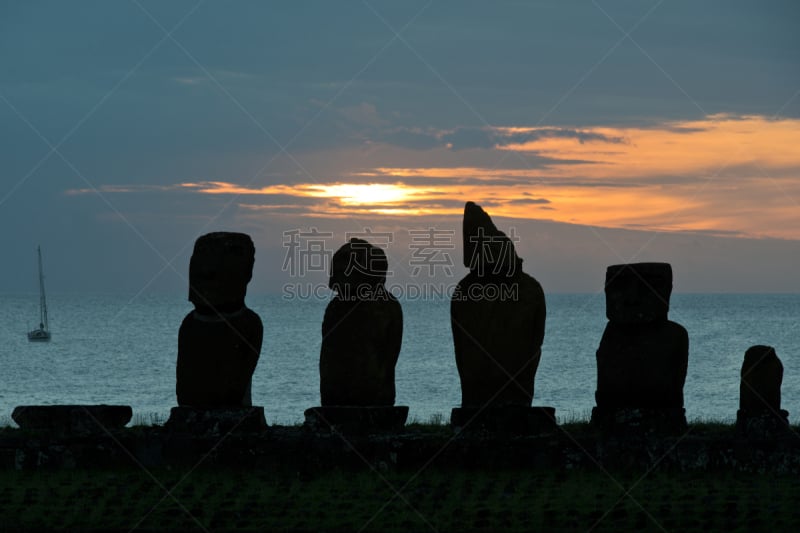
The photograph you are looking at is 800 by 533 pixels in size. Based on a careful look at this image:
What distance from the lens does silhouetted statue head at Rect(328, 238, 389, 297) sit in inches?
619

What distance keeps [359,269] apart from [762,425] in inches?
194

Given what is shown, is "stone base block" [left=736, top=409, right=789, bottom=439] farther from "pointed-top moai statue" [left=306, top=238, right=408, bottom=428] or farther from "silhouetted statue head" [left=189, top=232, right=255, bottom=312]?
"silhouetted statue head" [left=189, top=232, right=255, bottom=312]

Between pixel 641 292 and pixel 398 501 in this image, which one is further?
pixel 641 292

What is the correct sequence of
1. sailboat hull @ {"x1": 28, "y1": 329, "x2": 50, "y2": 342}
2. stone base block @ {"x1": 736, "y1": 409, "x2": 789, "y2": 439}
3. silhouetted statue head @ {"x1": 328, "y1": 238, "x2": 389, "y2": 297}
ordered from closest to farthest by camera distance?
stone base block @ {"x1": 736, "y1": 409, "x2": 789, "y2": 439}, silhouetted statue head @ {"x1": 328, "y1": 238, "x2": 389, "y2": 297}, sailboat hull @ {"x1": 28, "y1": 329, "x2": 50, "y2": 342}

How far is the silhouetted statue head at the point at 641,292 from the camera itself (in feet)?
51.4

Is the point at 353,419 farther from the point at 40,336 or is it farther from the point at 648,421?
the point at 40,336

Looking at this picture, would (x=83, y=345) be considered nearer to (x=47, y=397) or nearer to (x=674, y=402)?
(x=47, y=397)

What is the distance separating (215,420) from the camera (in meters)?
15.6

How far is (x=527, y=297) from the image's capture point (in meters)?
15.7

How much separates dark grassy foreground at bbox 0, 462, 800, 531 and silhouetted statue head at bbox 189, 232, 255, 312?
2.01m

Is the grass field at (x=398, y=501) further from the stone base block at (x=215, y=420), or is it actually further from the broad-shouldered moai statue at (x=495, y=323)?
the broad-shouldered moai statue at (x=495, y=323)

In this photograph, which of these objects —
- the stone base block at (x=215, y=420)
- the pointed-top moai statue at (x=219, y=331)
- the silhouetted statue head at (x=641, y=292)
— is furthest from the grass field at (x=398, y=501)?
the silhouetted statue head at (x=641, y=292)

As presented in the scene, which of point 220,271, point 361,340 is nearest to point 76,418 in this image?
point 220,271

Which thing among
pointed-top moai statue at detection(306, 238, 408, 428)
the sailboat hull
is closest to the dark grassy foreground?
pointed-top moai statue at detection(306, 238, 408, 428)
